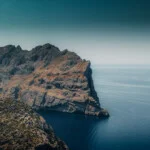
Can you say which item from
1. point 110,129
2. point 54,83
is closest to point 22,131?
point 110,129

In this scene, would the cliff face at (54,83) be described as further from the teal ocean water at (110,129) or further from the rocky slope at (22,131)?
the rocky slope at (22,131)

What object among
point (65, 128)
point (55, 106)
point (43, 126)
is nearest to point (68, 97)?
point (55, 106)

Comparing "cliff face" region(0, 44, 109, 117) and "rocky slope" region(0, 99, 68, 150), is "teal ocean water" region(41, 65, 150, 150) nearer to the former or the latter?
"cliff face" region(0, 44, 109, 117)

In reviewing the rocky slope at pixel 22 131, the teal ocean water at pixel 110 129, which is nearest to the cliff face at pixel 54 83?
the teal ocean water at pixel 110 129

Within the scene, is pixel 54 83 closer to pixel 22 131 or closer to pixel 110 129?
pixel 110 129

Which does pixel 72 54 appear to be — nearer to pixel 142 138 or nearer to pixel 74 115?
pixel 74 115
